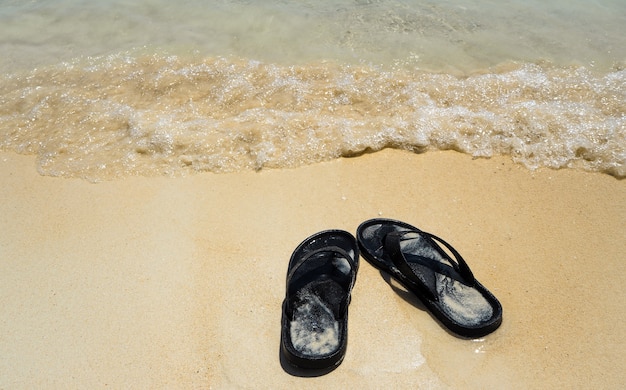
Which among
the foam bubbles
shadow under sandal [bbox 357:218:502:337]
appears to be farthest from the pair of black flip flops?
the foam bubbles

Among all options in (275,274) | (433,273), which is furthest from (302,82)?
(433,273)

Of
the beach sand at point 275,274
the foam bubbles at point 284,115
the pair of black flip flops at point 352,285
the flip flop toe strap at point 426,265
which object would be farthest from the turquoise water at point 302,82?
the flip flop toe strap at point 426,265

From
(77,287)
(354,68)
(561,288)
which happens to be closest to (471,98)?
(354,68)

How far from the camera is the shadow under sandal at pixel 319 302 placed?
195 cm

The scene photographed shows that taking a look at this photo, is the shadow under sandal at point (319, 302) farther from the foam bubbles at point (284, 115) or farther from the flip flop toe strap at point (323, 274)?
the foam bubbles at point (284, 115)

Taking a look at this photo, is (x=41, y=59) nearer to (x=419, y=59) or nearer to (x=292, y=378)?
(x=419, y=59)

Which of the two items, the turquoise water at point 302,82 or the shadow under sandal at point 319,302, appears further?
the turquoise water at point 302,82

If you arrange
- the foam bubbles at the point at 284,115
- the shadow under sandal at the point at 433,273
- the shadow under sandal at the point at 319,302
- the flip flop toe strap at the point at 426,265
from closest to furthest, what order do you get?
the shadow under sandal at the point at 319,302 < the shadow under sandal at the point at 433,273 < the flip flop toe strap at the point at 426,265 < the foam bubbles at the point at 284,115

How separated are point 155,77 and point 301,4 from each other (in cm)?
186

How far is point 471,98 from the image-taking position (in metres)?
3.54

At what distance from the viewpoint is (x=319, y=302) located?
7.16ft

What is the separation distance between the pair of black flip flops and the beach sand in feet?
0.25

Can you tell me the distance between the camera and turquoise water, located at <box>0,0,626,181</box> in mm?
3115

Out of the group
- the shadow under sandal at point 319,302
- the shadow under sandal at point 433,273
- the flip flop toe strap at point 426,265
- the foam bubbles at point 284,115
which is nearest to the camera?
the shadow under sandal at point 319,302
